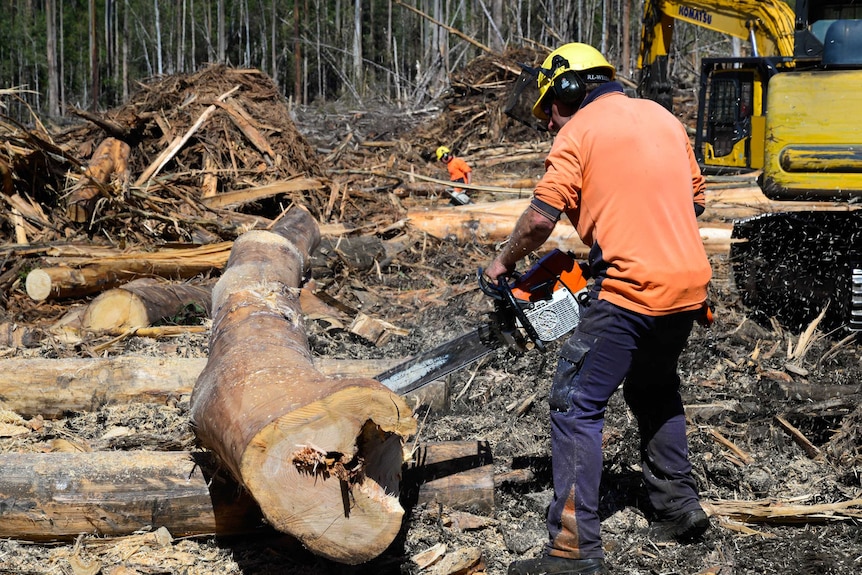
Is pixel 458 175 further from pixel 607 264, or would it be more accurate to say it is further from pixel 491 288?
pixel 607 264

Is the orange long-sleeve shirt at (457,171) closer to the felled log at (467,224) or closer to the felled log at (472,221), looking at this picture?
the felled log at (472,221)

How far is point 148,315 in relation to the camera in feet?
20.9

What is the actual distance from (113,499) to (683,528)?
2.44 m

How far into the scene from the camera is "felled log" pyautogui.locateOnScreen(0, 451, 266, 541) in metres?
3.25

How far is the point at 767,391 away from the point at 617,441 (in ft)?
4.18

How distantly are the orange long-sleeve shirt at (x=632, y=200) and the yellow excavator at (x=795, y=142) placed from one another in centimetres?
320

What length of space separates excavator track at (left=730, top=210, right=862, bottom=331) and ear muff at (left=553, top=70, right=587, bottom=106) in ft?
12.3

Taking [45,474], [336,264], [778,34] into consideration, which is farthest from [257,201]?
[45,474]

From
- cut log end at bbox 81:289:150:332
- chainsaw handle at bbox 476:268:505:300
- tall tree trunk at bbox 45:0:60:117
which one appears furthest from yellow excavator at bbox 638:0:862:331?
tall tree trunk at bbox 45:0:60:117

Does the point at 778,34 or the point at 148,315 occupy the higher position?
the point at 778,34

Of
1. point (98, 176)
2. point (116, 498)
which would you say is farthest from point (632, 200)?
point (98, 176)

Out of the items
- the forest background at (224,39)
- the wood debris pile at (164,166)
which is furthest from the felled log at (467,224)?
the forest background at (224,39)

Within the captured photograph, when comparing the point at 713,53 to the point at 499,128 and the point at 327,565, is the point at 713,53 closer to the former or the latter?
the point at 499,128

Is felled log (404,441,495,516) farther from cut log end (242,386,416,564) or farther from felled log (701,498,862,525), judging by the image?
felled log (701,498,862,525)
